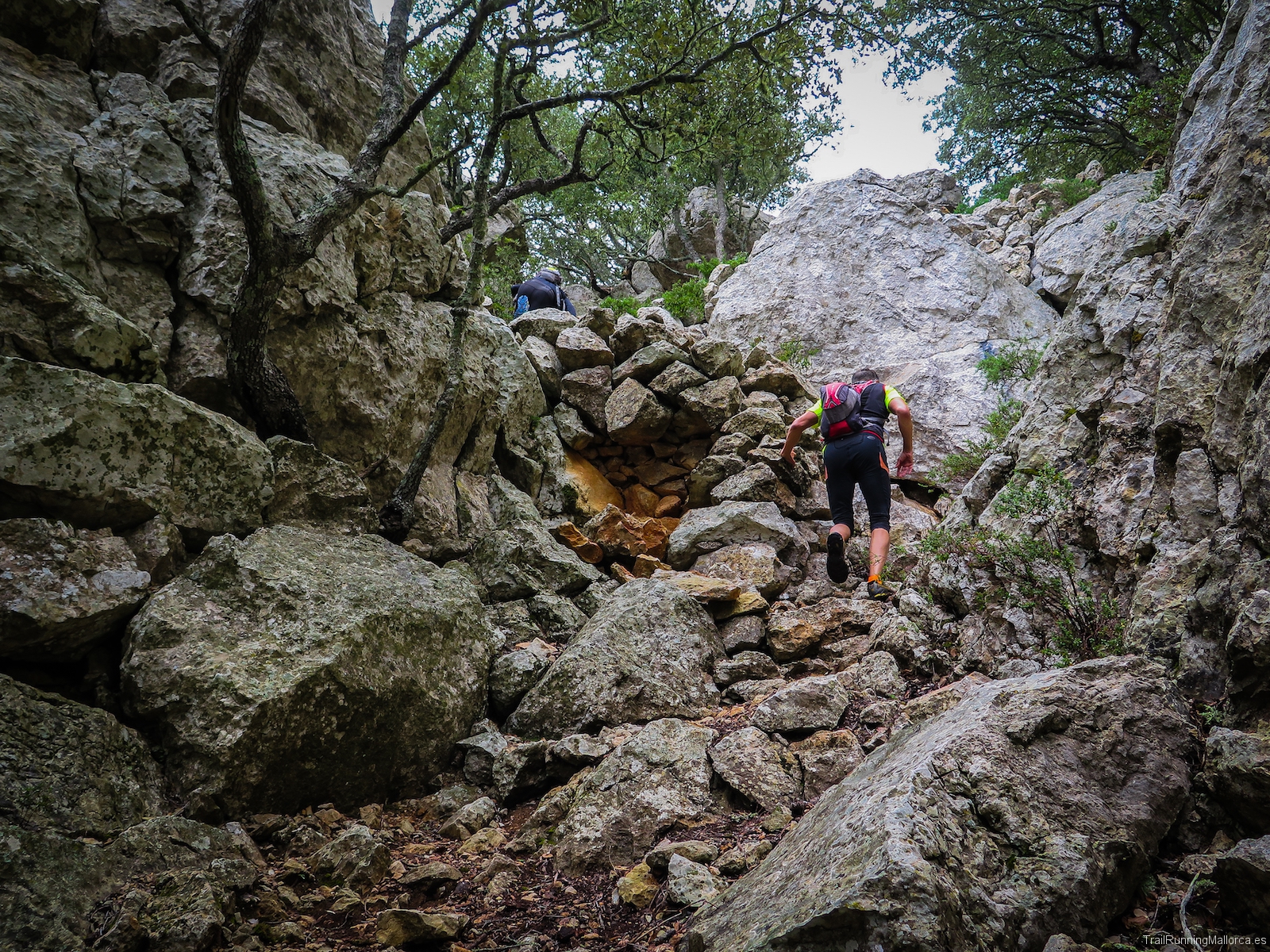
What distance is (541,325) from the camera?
12.2 m

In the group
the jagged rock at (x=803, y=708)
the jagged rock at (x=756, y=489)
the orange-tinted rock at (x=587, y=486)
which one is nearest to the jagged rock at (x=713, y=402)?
the jagged rock at (x=756, y=489)

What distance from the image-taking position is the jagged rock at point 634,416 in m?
10.7

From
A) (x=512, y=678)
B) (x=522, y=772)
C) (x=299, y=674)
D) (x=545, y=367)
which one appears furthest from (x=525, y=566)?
(x=545, y=367)

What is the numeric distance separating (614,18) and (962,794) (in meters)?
10.3

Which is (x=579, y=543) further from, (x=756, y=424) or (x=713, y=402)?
(x=756, y=424)

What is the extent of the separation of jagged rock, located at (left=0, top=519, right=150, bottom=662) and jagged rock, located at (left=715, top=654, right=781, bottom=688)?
5016 millimetres

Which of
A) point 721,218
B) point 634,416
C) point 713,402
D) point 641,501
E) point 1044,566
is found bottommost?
point 1044,566

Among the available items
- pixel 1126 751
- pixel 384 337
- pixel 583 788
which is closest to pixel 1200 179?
pixel 1126 751

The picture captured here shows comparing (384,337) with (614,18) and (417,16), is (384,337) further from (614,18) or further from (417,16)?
(417,16)

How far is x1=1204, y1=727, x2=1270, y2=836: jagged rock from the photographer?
275cm

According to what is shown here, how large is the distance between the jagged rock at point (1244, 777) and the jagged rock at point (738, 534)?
5.85m

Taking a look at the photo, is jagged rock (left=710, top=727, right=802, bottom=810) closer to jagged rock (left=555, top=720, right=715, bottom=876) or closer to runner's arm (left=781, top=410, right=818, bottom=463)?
jagged rock (left=555, top=720, right=715, bottom=876)

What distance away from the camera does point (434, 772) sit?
5.55m

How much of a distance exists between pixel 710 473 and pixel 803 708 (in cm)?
549
